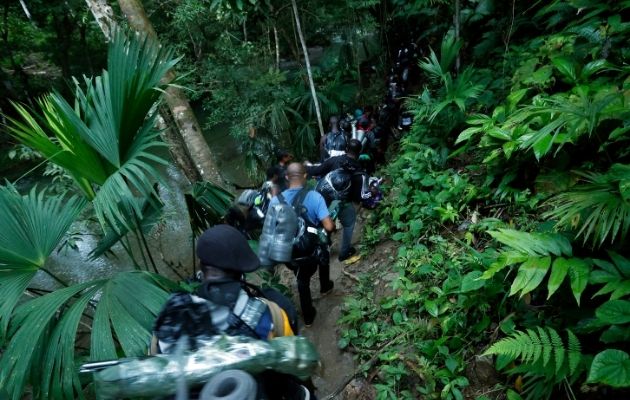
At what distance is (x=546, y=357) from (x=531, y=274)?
17.7 inches

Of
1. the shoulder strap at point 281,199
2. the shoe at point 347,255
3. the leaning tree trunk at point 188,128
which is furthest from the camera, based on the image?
the shoe at point 347,255

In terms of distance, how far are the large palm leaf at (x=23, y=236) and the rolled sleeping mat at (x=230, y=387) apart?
1.63 meters

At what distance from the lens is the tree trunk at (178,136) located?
13.8ft

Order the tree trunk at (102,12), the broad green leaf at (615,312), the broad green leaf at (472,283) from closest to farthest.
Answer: the broad green leaf at (615,312) < the broad green leaf at (472,283) < the tree trunk at (102,12)

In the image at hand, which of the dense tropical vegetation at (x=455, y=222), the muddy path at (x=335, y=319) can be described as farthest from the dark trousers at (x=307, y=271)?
the dense tropical vegetation at (x=455, y=222)

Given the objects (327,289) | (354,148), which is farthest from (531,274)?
(354,148)

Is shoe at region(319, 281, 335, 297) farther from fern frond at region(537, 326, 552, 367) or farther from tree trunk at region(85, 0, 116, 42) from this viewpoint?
tree trunk at region(85, 0, 116, 42)

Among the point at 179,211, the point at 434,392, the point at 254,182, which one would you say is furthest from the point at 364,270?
the point at 179,211

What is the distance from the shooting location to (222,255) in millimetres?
1685

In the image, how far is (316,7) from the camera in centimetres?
757

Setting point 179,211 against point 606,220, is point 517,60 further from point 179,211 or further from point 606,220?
point 179,211

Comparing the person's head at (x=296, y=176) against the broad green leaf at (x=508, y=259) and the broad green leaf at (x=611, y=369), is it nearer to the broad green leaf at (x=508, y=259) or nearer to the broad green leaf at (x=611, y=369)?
the broad green leaf at (x=508, y=259)

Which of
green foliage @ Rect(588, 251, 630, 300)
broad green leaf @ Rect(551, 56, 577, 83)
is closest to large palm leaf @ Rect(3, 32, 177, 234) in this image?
green foliage @ Rect(588, 251, 630, 300)

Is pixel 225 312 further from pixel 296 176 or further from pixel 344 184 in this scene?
pixel 344 184
